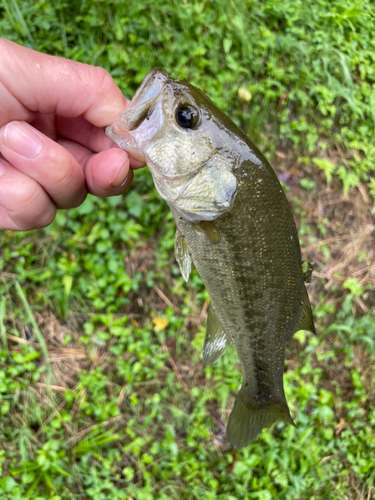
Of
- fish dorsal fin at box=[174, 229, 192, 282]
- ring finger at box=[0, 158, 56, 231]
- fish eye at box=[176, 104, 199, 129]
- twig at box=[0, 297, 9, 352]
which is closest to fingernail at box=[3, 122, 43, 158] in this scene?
ring finger at box=[0, 158, 56, 231]

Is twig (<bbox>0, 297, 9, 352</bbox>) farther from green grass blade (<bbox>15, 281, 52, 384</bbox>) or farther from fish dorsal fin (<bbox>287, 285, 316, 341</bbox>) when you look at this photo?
fish dorsal fin (<bbox>287, 285, 316, 341</bbox>)

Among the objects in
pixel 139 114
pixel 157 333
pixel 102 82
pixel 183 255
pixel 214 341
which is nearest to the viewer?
pixel 139 114

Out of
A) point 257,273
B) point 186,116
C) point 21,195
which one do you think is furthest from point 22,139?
point 257,273

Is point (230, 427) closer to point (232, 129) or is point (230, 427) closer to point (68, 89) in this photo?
point (232, 129)

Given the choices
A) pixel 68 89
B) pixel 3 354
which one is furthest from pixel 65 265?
pixel 68 89

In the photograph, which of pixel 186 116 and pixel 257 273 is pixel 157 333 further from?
pixel 186 116

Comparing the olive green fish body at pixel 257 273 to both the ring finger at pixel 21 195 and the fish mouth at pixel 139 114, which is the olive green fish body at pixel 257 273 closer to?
the fish mouth at pixel 139 114
